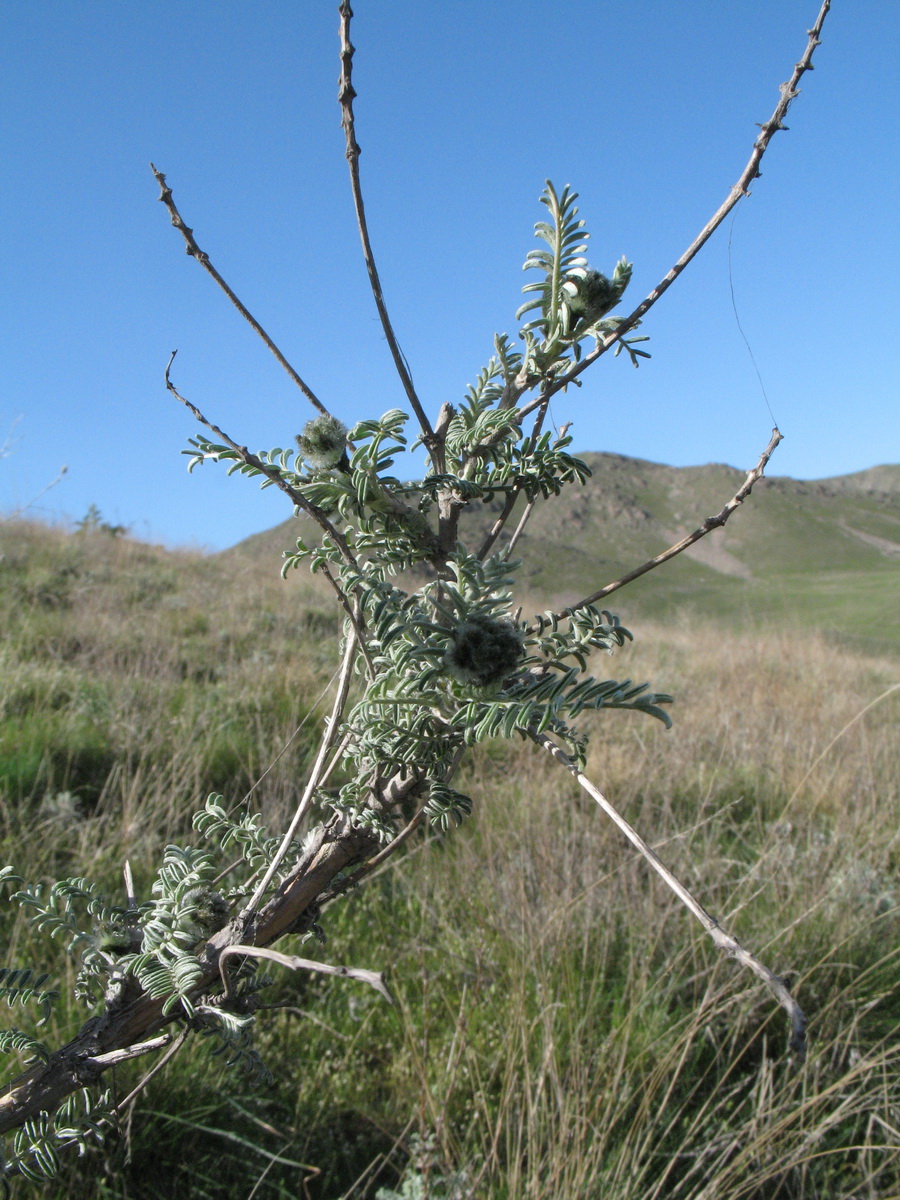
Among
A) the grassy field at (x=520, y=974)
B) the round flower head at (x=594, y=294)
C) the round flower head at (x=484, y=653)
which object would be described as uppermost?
the round flower head at (x=594, y=294)

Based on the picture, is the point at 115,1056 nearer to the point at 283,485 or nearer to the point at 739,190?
the point at 283,485

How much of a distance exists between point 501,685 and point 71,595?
5.34 m

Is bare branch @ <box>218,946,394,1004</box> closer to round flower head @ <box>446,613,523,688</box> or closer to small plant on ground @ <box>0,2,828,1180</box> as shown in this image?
small plant on ground @ <box>0,2,828,1180</box>

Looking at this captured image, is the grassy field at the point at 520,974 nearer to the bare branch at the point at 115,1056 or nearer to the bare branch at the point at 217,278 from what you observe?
the bare branch at the point at 115,1056

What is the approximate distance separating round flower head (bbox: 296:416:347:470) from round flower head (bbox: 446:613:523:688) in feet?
0.60

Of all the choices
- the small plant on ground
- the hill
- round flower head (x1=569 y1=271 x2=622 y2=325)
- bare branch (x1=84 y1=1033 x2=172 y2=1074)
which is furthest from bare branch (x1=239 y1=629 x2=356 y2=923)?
the hill

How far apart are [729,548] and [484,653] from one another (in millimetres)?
30143

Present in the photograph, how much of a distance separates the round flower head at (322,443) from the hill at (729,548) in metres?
8.82

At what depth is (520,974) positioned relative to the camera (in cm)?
202

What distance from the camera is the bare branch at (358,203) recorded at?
0.58 meters

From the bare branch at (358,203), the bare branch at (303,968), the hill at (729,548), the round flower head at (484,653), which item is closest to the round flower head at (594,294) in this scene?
the bare branch at (358,203)

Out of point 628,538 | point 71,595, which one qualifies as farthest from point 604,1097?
point 628,538

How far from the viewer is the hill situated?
41.6 feet

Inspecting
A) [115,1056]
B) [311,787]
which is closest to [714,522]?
[311,787]
